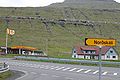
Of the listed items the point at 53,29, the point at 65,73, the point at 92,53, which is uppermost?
the point at 53,29

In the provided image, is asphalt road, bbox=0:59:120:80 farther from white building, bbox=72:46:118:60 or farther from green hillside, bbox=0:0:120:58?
green hillside, bbox=0:0:120:58

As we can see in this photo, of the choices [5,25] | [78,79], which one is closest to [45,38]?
[5,25]

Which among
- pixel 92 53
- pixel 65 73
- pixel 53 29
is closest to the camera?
pixel 65 73

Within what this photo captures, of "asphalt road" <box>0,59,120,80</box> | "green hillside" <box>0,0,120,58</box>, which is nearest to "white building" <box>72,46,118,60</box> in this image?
"green hillside" <box>0,0,120,58</box>

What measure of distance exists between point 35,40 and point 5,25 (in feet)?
91.8

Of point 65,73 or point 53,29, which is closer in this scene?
point 65,73

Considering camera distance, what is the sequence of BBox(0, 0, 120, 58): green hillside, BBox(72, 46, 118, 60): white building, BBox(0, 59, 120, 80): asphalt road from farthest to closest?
BBox(0, 0, 120, 58): green hillside
BBox(72, 46, 118, 60): white building
BBox(0, 59, 120, 80): asphalt road

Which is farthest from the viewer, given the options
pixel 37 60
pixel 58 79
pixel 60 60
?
pixel 37 60

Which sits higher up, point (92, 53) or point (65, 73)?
point (92, 53)

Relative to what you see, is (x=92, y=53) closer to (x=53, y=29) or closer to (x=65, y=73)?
(x=65, y=73)

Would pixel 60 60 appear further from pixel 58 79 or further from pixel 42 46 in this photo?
pixel 42 46

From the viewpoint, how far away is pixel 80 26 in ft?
598

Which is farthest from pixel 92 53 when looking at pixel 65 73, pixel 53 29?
pixel 53 29

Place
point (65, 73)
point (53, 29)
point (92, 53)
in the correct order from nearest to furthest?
point (65, 73) → point (92, 53) → point (53, 29)
